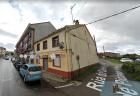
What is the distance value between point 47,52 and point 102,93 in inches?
457

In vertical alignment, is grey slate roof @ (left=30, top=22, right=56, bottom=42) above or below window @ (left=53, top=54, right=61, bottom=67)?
above

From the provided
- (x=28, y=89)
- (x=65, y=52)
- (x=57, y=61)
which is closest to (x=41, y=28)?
(x=57, y=61)

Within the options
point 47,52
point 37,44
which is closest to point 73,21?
point 47,52

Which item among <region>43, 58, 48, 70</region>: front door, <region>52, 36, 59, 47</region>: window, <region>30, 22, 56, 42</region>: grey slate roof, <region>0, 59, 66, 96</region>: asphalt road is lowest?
<region>0, 59, 66, 96</region>: asphalt road

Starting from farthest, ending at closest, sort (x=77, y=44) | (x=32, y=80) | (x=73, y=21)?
(x=73, y=21), (x=77, y=44), (x=32, y=80)

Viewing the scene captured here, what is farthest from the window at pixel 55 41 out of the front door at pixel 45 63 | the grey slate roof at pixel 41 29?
the grey slate roof at pixel 41 29

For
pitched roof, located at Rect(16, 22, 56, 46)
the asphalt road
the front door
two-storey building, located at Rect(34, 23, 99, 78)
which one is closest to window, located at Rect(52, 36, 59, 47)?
two-storey building, located at Rect(34, 23, 99, 78)

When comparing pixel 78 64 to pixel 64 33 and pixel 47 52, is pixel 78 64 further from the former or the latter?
pixel 47 52

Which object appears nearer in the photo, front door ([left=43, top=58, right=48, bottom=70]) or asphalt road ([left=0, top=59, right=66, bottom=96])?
asphalt road ([left=0, top=59, right=66, bottom=96])

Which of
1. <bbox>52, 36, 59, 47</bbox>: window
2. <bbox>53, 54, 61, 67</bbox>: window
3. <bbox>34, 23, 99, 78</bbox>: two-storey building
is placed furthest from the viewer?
<bbox>52, 36, 59, 47</bbox>: window

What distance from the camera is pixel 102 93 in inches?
370

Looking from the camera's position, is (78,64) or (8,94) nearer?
(8,94)

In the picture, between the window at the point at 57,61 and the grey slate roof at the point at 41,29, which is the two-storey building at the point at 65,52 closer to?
the window at the point at 57,61

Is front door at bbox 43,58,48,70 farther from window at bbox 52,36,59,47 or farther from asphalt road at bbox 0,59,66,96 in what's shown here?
asphalt road at bbox 0,59,66,96
